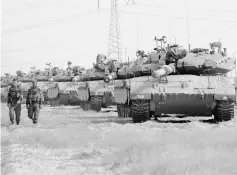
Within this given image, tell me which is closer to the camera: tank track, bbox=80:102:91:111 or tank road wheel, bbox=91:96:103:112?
tank road wheel, bbox=91:96:103:112

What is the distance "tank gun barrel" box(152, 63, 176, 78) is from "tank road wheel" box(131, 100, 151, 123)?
3.39 feet

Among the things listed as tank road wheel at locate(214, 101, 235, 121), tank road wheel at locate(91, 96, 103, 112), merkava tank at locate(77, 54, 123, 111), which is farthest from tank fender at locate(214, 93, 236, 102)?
tank road wheel at locate(91, 96, 103, 112)

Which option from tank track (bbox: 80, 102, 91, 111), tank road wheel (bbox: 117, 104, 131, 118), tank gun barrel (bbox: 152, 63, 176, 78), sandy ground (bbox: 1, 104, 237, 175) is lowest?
tank track (bbox: 80, 102, 91, 111)

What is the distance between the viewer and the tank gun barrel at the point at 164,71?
38.5ft

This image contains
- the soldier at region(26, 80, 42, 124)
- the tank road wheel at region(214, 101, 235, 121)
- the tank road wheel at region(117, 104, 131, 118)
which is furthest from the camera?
the tank road wheel at region(117, 104, 131, 118)

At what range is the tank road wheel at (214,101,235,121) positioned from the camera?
12.3 m

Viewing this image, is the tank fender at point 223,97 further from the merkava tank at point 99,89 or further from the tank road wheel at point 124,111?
the merkava tank at point 99,89

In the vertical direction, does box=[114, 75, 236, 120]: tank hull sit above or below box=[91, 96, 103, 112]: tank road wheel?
above

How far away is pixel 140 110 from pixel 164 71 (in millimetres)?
1406

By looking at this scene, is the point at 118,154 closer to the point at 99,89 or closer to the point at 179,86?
the point at 179,86

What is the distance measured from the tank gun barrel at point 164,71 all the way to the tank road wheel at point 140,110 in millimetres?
1032

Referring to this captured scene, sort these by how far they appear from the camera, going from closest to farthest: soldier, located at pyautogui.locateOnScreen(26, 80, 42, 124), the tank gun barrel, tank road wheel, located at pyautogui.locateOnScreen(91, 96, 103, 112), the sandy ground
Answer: the sandy ground, the tank gun barrel, soldier, located at pyautogui.locateOnScreen(26, 80, 42, 124), tank road wheel, located at pyautogui.locateOnScreen(91, 96, 103, 112)

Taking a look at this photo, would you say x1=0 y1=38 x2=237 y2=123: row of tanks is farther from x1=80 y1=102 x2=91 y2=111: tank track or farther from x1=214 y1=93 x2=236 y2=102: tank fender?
x1=80 y1=102 x2=91 y2=111: tank track

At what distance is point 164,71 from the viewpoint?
1244cm
